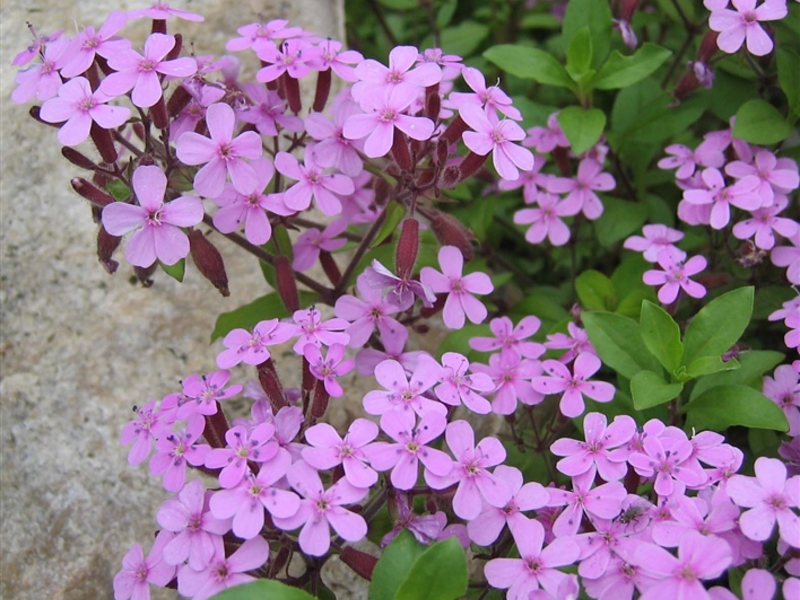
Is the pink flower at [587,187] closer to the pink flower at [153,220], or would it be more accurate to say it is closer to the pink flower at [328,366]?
the pink flower at [328,366]

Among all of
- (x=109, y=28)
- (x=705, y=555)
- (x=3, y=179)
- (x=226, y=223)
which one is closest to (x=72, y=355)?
(x=3, y=179)

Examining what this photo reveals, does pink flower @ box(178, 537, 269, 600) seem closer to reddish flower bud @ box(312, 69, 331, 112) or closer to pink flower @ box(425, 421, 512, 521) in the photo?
pink flower @ box(425, 421, 512, 521)

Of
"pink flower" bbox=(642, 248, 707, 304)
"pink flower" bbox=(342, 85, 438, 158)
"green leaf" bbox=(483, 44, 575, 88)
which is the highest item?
"pink flower" bbox=(342, 85, 438, 158)

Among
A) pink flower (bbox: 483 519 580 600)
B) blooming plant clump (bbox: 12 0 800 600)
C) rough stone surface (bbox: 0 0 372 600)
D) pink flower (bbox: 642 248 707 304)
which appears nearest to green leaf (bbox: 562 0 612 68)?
blooming plant clump (bbox: 12 0 800 600)

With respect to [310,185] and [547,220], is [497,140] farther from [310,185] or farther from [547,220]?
[547,220]

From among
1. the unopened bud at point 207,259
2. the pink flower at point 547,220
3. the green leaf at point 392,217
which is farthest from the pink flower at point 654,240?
the unopened bud at point 207,259

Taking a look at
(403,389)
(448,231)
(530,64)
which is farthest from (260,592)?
(530,64)
